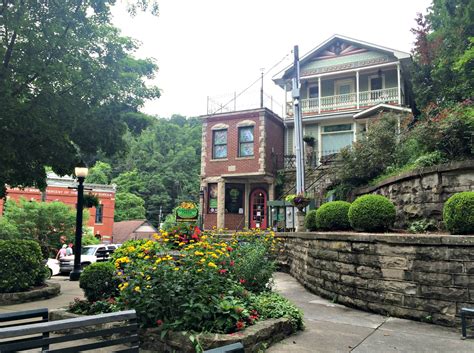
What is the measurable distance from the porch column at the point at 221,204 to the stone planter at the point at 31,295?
13138 mm

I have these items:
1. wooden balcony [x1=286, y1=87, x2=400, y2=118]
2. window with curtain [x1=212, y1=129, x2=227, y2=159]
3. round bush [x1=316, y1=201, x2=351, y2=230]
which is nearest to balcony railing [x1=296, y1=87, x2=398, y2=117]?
wooden balcony [x1=286, y1=87, x2=400, y2=118]

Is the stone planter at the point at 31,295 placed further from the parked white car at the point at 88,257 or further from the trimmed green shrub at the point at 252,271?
the parked white car at the point at 88,257

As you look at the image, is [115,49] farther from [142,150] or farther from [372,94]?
[142,150]

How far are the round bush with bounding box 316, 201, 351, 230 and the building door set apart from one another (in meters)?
13.2

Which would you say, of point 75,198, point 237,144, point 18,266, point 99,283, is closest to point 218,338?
point 99,283

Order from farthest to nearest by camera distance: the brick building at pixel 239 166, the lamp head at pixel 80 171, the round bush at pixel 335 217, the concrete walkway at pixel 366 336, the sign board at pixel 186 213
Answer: the brick building at pixel 239 166, the sign board at pixel 186 213, the lamp head at pixel 80 171, the round bush at pixel 335 217, the concrete walkway at pixel 366 336

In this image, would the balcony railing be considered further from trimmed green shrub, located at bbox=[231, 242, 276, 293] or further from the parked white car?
trimmed green shrub, located at bbox=[231, 242, 276, 293]

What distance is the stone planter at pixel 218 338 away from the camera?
14.2ft

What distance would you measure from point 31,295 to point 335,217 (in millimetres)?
7303

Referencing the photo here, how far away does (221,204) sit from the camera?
22.8m

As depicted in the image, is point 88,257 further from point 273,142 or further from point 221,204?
point 273,142

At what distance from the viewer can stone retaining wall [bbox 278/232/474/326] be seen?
587 cm

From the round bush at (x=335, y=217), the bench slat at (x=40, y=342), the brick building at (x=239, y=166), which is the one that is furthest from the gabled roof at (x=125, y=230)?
the bench slat at (x=40, y=342)

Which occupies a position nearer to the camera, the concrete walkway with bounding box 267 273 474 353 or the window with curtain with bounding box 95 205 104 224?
the concrete walkway with bounding box 267 273 474 353
